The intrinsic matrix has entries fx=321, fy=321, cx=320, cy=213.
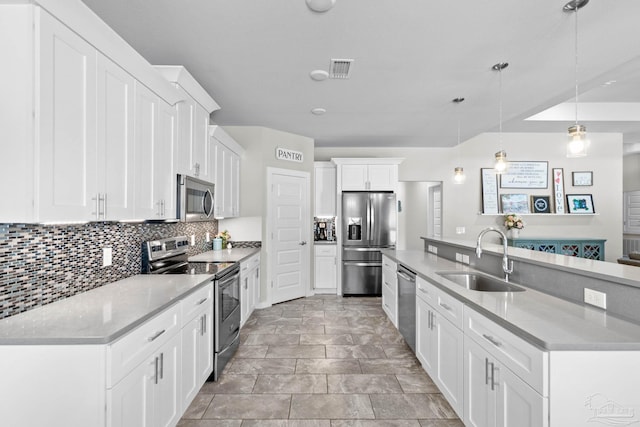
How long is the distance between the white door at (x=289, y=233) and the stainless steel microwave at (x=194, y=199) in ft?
5.51

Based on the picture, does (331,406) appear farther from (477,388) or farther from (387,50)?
(387,50)

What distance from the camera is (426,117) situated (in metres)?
4.55

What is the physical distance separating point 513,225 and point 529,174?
1.15 m

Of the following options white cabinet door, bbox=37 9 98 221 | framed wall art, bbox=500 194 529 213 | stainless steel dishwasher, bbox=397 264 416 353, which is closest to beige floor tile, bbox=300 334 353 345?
stainless steel dishwasher, bbox=397 264 416 353

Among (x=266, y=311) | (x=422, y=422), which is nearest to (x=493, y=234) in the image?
(x=266, y=311)

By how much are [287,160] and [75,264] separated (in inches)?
145

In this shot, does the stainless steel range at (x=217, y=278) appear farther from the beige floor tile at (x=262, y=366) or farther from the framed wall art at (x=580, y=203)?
the framed wall art at (x=580, y=203)

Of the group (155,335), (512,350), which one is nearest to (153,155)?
(155,335)

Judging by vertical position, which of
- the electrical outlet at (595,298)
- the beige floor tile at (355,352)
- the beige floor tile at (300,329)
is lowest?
the beige floor tile at (355,352)

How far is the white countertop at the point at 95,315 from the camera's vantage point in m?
1.29

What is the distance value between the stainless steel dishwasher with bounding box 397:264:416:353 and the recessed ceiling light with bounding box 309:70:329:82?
2095 mm

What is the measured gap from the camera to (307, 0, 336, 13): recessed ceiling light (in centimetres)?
203

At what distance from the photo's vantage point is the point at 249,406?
93.9 inches

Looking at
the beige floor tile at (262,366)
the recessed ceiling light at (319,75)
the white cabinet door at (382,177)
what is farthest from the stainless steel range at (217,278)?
the white cabinet door at (382,177)
